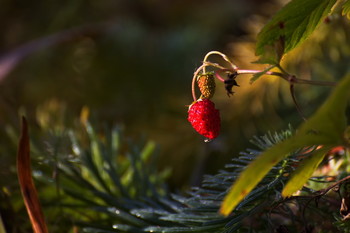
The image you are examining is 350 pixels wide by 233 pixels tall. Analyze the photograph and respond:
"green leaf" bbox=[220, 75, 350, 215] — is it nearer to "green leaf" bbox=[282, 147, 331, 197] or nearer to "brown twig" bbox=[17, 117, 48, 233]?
"green leaf" bbox=[282, 147, 331, 197]

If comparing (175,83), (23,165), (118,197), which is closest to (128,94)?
(175,83)

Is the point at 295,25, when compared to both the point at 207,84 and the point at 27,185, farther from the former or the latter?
the point at 27,185

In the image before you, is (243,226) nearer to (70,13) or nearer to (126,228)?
(126,228)

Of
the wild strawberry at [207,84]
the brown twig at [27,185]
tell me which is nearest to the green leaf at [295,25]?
the wild strawberry at [207,84]

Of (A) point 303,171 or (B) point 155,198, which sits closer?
(A) point 303,171

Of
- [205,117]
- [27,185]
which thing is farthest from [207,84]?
[27,185]

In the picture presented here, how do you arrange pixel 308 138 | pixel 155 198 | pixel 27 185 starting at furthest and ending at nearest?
pixel 155 198, pixel 27 185, pixel 308 138

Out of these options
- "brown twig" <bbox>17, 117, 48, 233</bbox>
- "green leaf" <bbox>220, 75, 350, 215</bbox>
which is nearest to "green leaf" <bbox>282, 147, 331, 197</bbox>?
"green leaf" <bbox>220, 75, 350, 215</bbox>
